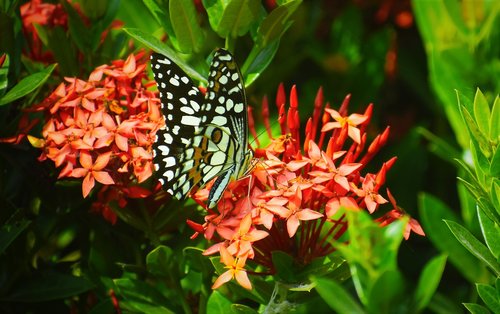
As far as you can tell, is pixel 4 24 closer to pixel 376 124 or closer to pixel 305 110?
pixel 305 110

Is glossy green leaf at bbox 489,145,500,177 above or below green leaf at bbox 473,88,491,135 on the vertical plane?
below

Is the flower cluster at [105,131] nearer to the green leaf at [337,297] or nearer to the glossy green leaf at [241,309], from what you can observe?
the glossy green leaf at [241,309]

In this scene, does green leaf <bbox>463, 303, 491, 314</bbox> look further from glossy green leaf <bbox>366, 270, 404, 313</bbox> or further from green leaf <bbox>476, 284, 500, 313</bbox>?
glossy green leaf <bbox>366, 270, 404, 313</bbox>

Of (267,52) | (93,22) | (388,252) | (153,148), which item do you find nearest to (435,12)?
(267,52)

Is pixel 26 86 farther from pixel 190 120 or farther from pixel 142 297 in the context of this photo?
pixel 142 297

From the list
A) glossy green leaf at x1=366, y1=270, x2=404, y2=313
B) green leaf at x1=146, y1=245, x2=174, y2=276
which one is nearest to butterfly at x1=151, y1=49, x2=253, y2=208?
green leaf at x1=146, y1=245, x2=174, y2=276

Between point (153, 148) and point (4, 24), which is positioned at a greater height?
point (4, 24)
